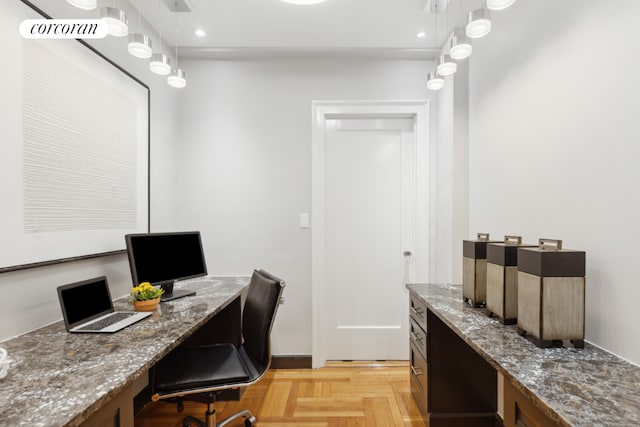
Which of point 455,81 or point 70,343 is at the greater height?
point 455,81

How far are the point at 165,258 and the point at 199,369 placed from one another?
0.75m

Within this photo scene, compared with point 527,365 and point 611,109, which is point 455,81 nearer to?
point 611,109

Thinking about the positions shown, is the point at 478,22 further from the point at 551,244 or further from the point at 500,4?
the point at 551,244

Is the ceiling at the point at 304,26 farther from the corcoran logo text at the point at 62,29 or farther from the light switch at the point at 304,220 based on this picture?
the light switch at the point at 304,220

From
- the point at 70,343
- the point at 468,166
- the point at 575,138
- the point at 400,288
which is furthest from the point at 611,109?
the point at 70,343

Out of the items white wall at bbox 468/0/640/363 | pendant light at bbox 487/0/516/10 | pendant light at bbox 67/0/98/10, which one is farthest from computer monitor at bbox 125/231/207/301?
pendant light at bbox 487/0/516/10

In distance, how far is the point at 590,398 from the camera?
2.89 feet

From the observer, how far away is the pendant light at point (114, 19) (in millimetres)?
1383

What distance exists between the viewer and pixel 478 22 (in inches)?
58.5

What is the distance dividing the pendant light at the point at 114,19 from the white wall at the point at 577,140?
1.92 metres

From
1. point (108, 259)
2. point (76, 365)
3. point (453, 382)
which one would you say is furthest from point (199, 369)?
point (453, 382)

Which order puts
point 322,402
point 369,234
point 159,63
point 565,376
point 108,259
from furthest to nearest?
point 369,234, point 322,402, point 108,259, point 159,63, point 565,376

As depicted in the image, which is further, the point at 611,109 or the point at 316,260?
the point at 316,260

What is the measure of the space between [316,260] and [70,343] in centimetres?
180
